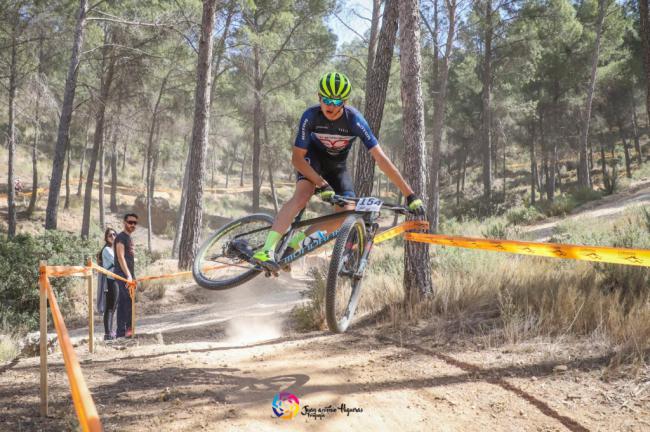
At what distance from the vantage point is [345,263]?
15.4ft

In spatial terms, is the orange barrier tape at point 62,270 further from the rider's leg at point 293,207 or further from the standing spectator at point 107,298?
the rider's leg at point 293,207

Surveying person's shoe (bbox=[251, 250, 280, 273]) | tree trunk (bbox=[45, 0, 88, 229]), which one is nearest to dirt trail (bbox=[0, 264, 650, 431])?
person's shoe (bbox=[251, 250, 280, 273])

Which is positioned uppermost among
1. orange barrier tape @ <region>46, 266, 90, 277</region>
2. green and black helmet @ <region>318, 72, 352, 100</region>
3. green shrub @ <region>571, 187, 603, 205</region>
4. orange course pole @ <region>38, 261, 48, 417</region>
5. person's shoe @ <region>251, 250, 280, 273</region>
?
green and black helmet @ <region>318, 72, 352, 100</region>

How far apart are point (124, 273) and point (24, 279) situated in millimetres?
3136

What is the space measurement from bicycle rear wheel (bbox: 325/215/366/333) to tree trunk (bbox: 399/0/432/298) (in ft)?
5.07

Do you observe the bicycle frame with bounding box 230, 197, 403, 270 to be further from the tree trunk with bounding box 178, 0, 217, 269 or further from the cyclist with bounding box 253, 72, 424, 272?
the tree trunk with bounding box 178, 0, 217, 269

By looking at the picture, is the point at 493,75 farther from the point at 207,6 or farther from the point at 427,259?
the point at 427,259

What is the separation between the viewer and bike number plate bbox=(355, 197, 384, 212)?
459cm

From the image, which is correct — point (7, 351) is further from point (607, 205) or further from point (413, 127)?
point (607, 205)

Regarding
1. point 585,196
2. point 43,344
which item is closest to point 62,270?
point 43,344

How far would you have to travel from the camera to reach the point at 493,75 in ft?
74.4

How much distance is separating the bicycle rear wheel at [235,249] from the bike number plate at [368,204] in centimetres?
113

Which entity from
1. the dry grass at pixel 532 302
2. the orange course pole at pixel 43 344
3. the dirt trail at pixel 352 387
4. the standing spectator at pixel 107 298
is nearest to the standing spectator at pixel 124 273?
the standing spectator at pixel 107 298

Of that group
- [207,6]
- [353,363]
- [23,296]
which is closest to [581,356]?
[353,363]
